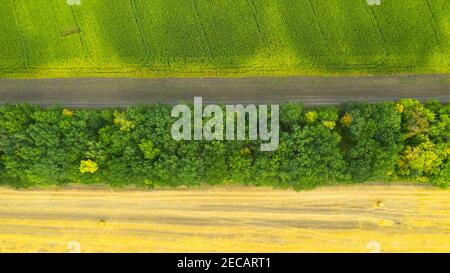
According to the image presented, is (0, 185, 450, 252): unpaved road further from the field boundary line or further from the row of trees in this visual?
the field boundary line

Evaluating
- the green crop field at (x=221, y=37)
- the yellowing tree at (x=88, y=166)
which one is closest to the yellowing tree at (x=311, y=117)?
the green crop field at (x=221, y=37)

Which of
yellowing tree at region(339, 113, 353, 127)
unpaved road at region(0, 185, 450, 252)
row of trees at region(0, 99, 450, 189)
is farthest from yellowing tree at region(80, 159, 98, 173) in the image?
yellowing tree at region(339, 113, 353, 127)

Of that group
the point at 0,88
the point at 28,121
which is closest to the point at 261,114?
the point at 28,121

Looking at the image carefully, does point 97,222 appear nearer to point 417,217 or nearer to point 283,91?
point 283,91

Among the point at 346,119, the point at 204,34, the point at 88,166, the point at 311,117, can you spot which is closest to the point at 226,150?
the point at 311,117

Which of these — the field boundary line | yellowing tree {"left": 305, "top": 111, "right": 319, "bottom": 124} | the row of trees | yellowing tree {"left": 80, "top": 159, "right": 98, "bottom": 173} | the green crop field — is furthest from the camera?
the field boundary line

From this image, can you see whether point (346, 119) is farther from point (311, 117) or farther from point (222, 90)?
point (222, 90)
